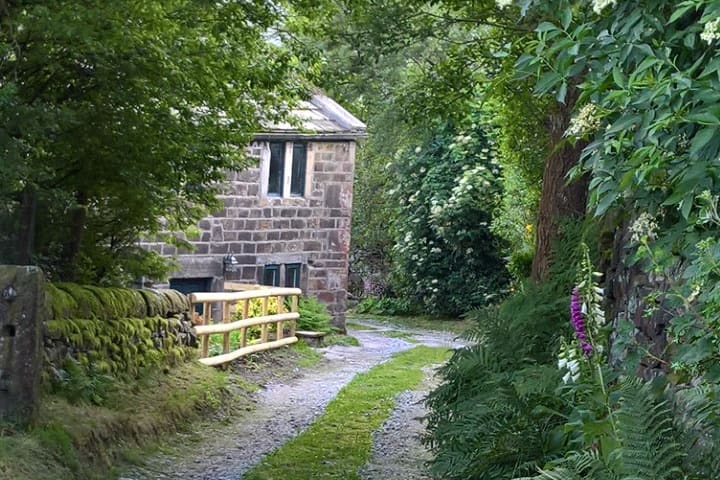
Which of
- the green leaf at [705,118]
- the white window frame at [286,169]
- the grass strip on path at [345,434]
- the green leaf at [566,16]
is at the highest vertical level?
the white window frame at [286,169]

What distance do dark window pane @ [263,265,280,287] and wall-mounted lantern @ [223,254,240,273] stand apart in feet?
3.51

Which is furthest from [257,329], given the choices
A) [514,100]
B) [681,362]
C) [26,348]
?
[681,362]

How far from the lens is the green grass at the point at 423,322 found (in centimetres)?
2778

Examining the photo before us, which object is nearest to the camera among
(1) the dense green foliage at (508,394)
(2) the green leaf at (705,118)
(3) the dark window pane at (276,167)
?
(2) the green leaf at (705,118)

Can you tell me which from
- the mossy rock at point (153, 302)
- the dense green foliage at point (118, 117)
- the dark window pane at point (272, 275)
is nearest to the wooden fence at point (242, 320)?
the mossy rock at point (153, 302)

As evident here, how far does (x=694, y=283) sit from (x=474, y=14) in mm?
8329

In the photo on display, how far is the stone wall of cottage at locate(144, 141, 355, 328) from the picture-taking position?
2091 centimetres

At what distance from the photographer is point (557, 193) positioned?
9.83 metres

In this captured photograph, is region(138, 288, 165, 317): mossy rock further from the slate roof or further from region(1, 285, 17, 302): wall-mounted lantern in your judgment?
the slate roof

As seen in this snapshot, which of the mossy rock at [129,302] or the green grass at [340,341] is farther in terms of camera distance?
the green grass at [340,341]

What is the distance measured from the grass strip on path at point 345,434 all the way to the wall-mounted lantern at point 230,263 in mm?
4726

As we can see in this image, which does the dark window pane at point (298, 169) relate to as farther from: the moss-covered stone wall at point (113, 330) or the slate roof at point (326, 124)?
the moss-covered stone wall at point (113, 330)

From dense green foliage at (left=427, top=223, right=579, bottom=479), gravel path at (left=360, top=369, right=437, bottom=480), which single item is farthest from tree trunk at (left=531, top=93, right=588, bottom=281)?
gravel path at (left=360, top=369, right=437, bottom=480)

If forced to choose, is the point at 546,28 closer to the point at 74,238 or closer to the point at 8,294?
the point at 8,294
